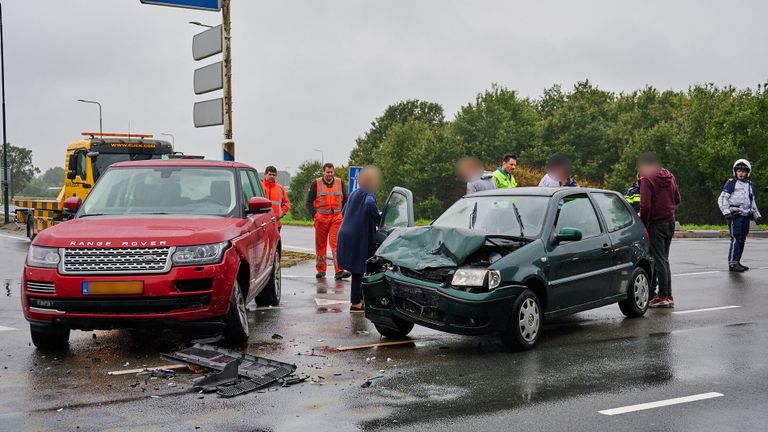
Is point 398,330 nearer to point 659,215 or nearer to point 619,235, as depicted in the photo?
point 619,235

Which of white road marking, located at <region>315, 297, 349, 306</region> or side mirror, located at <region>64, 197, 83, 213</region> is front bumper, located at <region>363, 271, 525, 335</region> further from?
side mirror, located at <region>64, 197, 83, 213</region>

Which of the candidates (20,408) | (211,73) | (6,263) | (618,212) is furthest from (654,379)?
(6,263)

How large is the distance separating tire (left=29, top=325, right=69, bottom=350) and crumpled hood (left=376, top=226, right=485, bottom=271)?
320 cm

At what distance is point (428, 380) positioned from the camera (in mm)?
6250

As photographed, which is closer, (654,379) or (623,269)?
(654,379)

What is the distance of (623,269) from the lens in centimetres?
914

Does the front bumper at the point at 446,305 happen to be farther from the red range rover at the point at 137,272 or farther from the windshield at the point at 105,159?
the windshield at the point at 105,159

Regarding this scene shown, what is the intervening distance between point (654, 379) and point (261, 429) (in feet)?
10.5

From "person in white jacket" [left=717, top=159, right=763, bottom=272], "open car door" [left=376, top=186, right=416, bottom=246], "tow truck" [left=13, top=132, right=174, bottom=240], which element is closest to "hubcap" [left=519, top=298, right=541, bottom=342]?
"open car door" [left=376, top=186, right=416, bottom=246]

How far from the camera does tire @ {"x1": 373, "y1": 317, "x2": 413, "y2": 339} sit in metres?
8.12

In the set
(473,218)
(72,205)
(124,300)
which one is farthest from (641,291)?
(72,205)

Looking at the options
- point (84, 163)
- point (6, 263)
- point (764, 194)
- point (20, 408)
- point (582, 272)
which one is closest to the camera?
point (20, 408)

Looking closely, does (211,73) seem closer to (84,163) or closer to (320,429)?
(84,163)

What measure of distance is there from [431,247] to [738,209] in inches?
365
